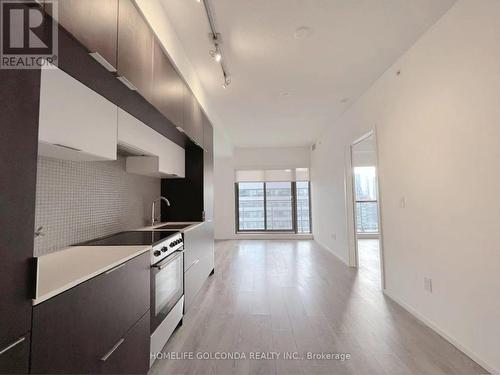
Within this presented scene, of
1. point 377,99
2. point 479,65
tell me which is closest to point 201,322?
point 479,65

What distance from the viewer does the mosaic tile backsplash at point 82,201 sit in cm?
152

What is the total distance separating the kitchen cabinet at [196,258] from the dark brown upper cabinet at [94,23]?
1745 millimetres

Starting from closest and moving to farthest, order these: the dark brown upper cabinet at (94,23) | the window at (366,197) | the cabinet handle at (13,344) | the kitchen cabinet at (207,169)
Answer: the cabinet handle at (13,344) → the dark brown upper cabinet at (94,23) → the kitchen cabinet at (207,169) → the window at (366,197)

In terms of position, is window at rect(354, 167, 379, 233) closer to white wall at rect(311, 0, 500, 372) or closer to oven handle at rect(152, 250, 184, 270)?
white wall at rect(311, 0, 500, 372)

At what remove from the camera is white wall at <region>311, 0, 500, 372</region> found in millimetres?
1694

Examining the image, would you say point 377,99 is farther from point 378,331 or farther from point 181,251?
point 181,251

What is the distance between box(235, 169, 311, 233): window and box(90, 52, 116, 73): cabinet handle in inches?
239

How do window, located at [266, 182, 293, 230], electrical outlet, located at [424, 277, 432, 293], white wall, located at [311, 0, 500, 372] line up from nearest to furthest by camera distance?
white wall, located at [311, 0, 500, 372], electrical outlet, located at [424, 277, 432, 293], window, located at [266, 182, 293, 230]

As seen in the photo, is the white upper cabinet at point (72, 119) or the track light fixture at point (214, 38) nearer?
the white upper cabinet at point (72, 119)

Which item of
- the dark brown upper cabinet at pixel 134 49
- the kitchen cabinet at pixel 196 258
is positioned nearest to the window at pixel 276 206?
the kitchen cabinet at pixel 196 258

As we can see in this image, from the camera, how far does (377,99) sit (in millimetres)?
3213

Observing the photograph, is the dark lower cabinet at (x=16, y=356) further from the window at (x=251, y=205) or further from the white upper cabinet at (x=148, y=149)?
the window at (x=251, y=205)

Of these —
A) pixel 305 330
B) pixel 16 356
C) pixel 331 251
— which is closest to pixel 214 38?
pixel 16 356

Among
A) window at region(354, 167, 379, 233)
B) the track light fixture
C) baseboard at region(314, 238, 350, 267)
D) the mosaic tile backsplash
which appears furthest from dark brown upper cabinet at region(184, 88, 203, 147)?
window at region(354, 167, 379, 233)
